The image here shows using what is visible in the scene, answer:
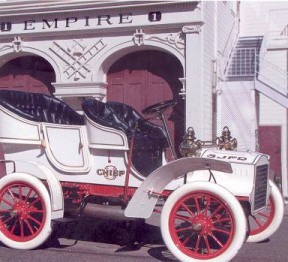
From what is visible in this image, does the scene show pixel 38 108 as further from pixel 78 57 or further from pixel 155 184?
pixel 78 57

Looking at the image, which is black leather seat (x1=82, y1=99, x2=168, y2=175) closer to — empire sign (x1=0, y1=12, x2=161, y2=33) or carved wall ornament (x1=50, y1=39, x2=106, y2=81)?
empire sign (x1=0, y1=12, x2=161, y2=33)

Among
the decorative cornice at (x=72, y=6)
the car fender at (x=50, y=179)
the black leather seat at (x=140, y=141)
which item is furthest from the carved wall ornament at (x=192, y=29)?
the car fender at (x=50, y=179)

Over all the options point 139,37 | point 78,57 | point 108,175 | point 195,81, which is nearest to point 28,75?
point 78,57

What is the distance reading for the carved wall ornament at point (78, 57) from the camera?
1140 centimetres

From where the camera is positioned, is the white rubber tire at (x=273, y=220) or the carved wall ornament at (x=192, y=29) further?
the carved wall ornament at (x=192, y=29)

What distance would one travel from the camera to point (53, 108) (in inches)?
250

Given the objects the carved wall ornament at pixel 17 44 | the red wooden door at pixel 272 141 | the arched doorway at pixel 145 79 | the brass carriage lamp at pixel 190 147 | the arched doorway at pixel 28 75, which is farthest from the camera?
the red wooden door at pixel 272 141

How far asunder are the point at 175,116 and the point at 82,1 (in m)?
3.03

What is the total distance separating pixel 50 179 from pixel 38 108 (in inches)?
37.4

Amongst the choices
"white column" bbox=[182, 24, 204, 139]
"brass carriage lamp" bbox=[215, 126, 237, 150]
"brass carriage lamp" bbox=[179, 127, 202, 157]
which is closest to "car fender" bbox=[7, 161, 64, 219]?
"brass carriage lamp" bbox=[179, 127, 202, 157]

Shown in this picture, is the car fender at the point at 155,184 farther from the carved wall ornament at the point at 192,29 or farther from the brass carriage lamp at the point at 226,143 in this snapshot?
the carved wall ornament at the point at 192,29

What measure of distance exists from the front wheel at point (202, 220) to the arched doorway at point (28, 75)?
24.4ft

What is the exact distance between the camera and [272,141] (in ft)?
46.4

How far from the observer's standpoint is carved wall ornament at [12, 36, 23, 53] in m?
11.8
